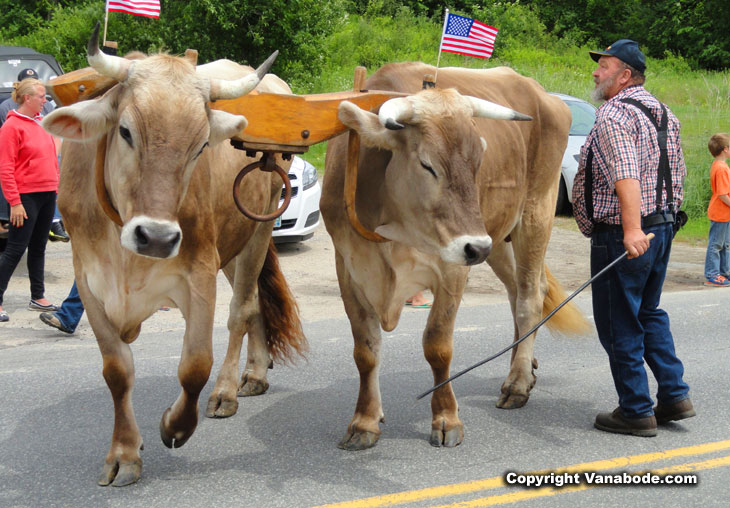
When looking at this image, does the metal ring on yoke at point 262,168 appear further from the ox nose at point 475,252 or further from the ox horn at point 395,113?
the ox nose at point 475,252

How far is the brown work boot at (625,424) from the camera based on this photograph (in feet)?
16.3

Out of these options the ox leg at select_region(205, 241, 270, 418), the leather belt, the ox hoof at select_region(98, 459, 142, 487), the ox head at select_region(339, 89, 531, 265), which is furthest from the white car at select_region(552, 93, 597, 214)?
the ox hoof at select_region(98, 459, 142, 487)

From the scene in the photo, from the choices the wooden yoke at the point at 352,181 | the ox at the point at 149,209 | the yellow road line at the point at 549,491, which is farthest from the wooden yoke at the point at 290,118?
the yellow road line at the point at 549,491

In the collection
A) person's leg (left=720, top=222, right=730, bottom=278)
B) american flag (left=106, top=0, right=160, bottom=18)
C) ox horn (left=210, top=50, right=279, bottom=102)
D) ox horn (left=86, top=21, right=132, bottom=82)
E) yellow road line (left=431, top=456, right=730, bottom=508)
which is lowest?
person's leg (left=720, top=222, right=730, bottom=278)

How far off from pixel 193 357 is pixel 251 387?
157cm

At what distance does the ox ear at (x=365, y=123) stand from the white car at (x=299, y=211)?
6102 mm

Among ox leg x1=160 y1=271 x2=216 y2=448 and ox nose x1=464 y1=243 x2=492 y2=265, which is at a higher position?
ox nose x1=464 y1=243 x2=492 y2=265

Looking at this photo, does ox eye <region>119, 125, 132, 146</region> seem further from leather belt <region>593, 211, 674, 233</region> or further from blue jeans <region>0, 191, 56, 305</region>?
blue jeans <region>0, 191, 56, 305</region>

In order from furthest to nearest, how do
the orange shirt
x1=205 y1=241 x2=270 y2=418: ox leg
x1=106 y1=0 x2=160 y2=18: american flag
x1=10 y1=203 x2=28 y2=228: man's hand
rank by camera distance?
1. the orange shirt
2. x1=10 y1=203 x2=28 y2=228: man's hand
3. x1=106 y1=0 x2=160 y2=18: american flag
4. x1=205 y1=241 x2=270 y2=418: ox leg

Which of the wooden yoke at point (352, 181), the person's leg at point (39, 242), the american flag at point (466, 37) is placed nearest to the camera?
the wooden yoke at point (352, 181)

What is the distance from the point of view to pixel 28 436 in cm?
491

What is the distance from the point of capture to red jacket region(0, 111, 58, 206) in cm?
807

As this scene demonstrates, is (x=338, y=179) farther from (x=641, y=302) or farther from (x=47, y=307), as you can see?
(x=47, y=307)

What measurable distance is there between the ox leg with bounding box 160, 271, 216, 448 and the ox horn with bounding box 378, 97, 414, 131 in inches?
46.2
